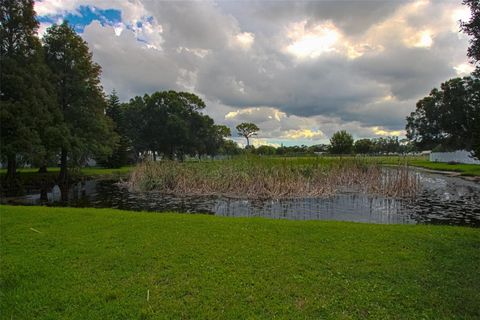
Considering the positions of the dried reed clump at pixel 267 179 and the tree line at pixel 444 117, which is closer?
the dried reed clump at pixel 267 179

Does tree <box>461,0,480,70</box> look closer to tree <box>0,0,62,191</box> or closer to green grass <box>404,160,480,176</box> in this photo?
tree <box>0,0,62,191</box>

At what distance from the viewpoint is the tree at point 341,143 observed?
5888 centimetres

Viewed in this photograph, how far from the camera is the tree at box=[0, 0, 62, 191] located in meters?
16.1

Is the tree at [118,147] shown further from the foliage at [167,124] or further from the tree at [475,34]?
the tree at [475,34]

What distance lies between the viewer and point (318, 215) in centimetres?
1074

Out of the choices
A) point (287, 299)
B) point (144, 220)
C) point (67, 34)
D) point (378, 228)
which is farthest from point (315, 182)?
point (67, 34)

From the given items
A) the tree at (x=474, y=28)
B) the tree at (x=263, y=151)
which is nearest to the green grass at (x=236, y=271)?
the tree at (x=474, y=28)

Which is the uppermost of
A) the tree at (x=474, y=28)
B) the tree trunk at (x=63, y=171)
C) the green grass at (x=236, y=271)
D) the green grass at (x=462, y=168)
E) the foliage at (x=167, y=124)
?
the foliage at (x=167, y=124)

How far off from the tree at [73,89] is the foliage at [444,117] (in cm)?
3121

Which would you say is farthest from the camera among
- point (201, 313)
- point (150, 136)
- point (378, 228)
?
point (150, 136)

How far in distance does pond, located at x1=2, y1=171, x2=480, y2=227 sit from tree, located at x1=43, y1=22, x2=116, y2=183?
688 centimetres

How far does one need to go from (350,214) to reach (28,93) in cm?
1649

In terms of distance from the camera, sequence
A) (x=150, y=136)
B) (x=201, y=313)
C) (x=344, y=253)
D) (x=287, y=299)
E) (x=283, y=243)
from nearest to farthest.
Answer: (x=201, y=313), (x=287, y=299), (x=344, y=253), (x=283, y=243), (x=150, y=136)

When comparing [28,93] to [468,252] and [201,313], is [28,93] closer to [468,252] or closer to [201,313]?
[201,313]
